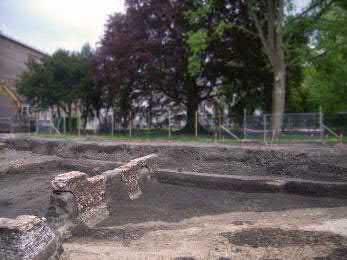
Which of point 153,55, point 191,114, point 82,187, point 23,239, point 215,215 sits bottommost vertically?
point 215,215

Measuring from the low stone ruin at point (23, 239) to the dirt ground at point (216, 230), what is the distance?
2.36 feet

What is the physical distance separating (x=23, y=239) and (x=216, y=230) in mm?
3935

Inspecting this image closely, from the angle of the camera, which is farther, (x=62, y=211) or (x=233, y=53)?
(x=233, y=53)

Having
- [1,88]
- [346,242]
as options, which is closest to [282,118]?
[346,242]

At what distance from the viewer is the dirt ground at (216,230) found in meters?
7.08

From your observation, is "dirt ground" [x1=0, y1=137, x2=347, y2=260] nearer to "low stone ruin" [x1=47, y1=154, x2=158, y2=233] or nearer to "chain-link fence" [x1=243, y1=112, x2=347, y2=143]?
"low stone ruin" [x1=47, y1=154, x2=158, y2=233]

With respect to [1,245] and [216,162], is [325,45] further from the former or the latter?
[1,245]

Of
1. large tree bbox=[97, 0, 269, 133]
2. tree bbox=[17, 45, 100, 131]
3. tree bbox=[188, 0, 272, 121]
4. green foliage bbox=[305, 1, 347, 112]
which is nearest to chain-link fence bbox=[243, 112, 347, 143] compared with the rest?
tree bbox=[188, 0, 272, 121]

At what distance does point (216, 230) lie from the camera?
329 inches

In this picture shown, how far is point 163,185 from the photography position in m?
13.5

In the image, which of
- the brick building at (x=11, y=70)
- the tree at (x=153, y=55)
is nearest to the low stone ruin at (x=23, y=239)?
the tree at (x=153, y=55)

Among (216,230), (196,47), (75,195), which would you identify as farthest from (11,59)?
(216,230)

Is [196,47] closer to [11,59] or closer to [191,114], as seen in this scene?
[191,114]

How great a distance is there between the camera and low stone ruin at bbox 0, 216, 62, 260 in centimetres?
567
